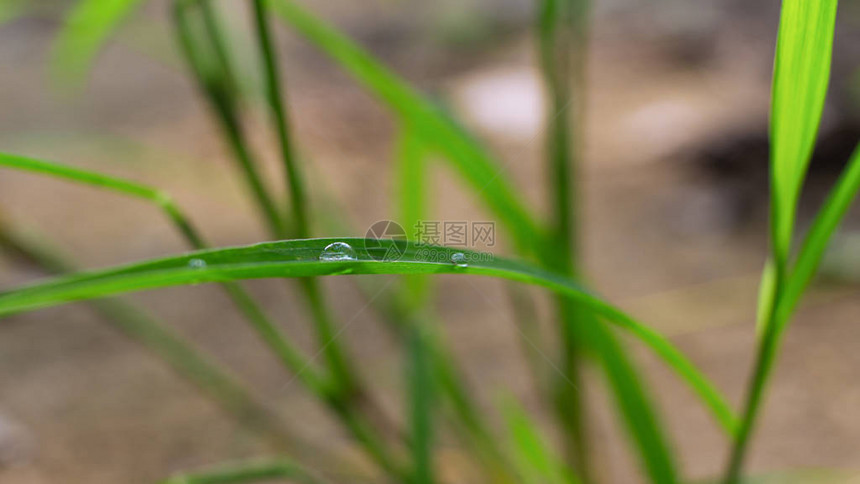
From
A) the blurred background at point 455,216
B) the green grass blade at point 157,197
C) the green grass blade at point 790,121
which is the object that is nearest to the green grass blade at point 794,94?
the green grass blade at point 790,121

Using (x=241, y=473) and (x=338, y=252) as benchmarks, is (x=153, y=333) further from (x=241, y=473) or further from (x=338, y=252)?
(x=338, y=252)

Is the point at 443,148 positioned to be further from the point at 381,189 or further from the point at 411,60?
the point at 411,60

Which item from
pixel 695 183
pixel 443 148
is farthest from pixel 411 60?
pixel 443 148

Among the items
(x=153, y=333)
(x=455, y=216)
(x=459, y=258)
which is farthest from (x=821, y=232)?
(x=455, y=216)

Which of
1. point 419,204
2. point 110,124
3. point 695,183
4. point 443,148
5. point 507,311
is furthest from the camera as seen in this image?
point 110,124

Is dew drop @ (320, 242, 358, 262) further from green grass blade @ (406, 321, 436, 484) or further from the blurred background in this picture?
the blurred background

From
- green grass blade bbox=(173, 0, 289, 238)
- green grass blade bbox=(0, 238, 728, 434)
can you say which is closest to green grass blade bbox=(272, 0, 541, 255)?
green grass blade bbox=(173, 0, 289, 238)

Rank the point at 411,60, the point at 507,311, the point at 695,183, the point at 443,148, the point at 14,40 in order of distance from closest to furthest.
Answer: the point at 443,148
the point at 507,311
the point at 695,183
the point at 411,60
the point at 14,40
